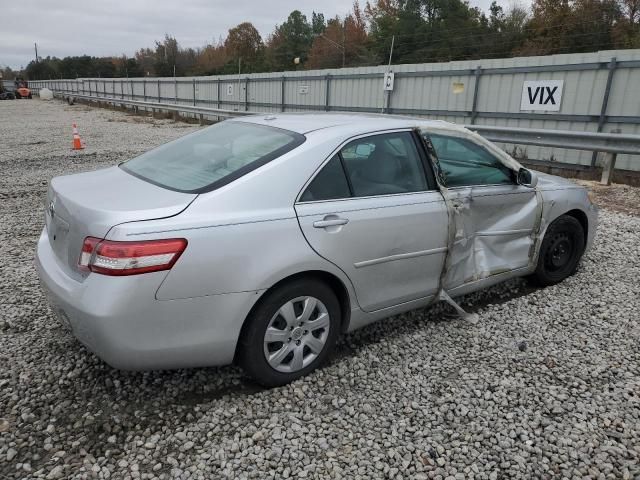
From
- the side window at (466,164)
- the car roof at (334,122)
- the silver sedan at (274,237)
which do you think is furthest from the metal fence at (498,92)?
the car roof at (334,122)

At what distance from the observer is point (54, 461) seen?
234cm

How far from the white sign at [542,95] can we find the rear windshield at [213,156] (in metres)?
9.64

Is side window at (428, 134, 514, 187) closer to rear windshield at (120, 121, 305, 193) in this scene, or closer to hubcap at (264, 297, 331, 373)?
rear windshield at (120, 121, 305, 193)

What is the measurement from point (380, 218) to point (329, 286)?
1.72ft

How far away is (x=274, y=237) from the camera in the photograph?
263cm

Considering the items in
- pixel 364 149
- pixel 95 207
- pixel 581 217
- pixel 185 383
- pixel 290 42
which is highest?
pixel 290 42

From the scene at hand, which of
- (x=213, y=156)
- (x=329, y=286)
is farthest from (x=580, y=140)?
(x=213, y=156)

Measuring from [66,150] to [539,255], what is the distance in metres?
12.9

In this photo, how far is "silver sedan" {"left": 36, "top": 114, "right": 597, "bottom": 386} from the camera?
2.41 m

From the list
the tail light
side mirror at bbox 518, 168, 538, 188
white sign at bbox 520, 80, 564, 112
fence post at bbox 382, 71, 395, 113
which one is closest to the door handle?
the tail light

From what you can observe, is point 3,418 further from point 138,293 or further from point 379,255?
point 379,255

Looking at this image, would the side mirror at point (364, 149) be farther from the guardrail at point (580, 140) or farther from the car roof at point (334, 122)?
the guardrail at point (580, 140)

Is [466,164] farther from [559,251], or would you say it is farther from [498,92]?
[498,92]

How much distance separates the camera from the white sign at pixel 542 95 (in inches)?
433
